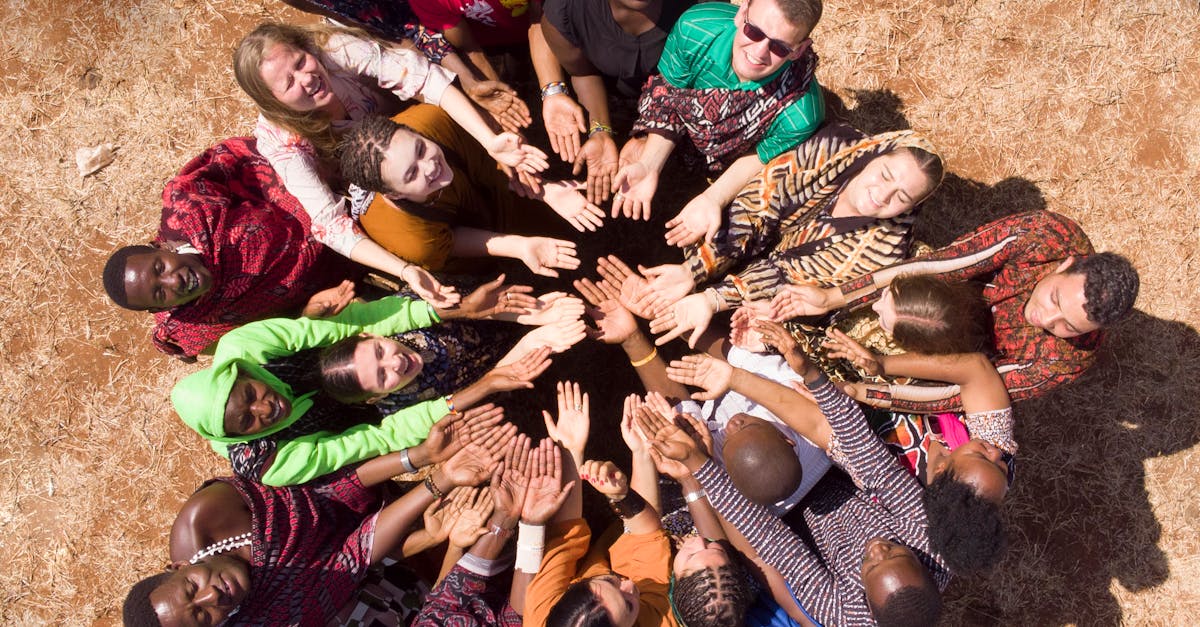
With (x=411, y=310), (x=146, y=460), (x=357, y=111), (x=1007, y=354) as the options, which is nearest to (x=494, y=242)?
(x=411, y=310)

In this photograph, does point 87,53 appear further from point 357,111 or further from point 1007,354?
point 1007,354

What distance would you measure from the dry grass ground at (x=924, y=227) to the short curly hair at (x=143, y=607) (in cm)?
164

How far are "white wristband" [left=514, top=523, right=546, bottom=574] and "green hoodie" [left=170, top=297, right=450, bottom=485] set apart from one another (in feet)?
2.68

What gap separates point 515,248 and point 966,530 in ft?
8.47

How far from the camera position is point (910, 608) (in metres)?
2.98

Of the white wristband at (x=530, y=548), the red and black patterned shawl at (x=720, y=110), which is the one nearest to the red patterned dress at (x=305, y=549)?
the white wristband at (x=530, y=548)

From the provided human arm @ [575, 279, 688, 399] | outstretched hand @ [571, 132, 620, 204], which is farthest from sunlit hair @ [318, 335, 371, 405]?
outstretched hand @ [571, 132, 620, 204]

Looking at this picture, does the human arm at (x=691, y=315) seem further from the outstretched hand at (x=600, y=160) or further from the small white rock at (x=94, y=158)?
the small white rock at (x=94, y=158)

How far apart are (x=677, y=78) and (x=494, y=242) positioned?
1.32 meters

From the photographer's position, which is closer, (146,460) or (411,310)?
(411,310)

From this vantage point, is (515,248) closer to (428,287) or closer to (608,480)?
(428,287)

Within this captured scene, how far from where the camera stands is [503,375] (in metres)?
4.06

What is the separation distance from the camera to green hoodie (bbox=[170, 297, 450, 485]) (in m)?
3.31

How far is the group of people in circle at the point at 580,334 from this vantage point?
10.8 ft
